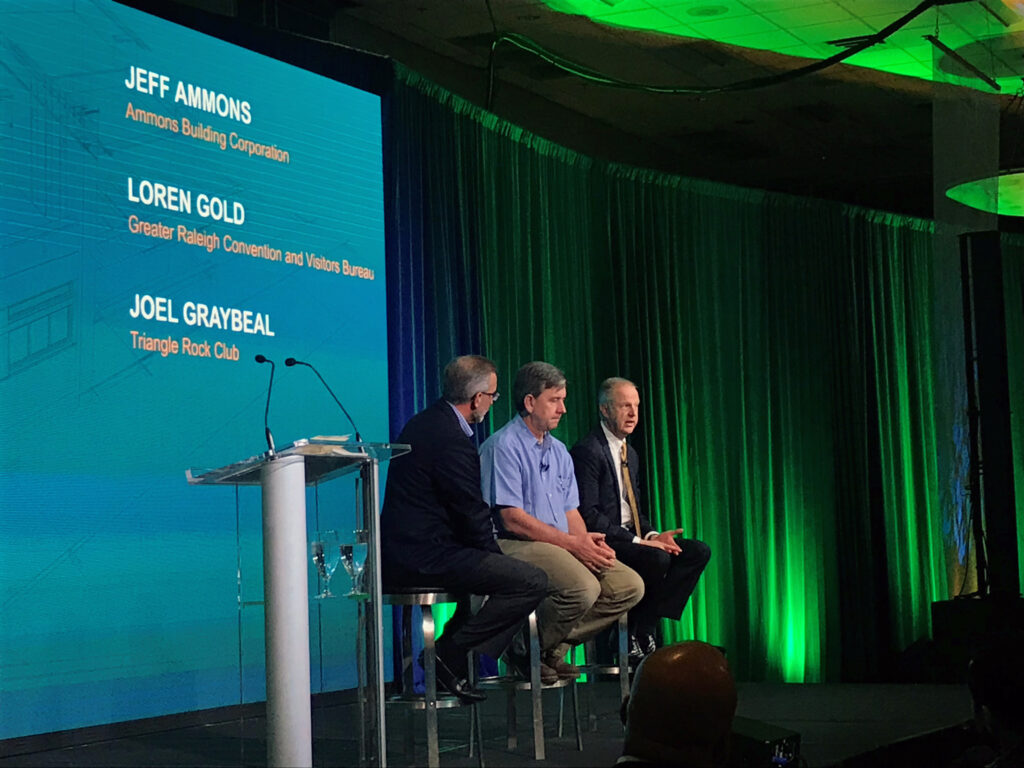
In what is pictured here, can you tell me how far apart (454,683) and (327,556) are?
58 cm

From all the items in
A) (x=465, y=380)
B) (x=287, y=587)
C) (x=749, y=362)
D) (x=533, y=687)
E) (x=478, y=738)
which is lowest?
(x=478, y=738)

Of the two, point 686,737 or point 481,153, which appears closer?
point 686,737

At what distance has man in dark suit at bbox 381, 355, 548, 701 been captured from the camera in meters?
3.79

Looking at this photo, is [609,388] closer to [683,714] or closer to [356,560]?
[356,560]

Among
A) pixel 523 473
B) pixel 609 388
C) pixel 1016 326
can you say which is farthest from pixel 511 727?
pixel 1016 326

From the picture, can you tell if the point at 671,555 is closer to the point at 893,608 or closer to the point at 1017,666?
the point at 1017,666

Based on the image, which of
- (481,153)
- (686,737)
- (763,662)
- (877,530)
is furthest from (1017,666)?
(877,530)

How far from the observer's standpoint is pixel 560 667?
434 cm

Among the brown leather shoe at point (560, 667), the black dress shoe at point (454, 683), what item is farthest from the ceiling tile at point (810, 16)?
the black dress shoe at point (454, 683)

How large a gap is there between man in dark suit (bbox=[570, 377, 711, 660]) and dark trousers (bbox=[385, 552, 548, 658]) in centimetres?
103

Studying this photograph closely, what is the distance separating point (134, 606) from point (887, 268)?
6.39 metres

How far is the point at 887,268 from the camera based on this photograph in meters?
9.34

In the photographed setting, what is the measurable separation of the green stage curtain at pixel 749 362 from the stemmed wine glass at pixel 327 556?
10.1ft

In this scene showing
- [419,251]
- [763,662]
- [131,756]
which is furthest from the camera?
[763,662]
